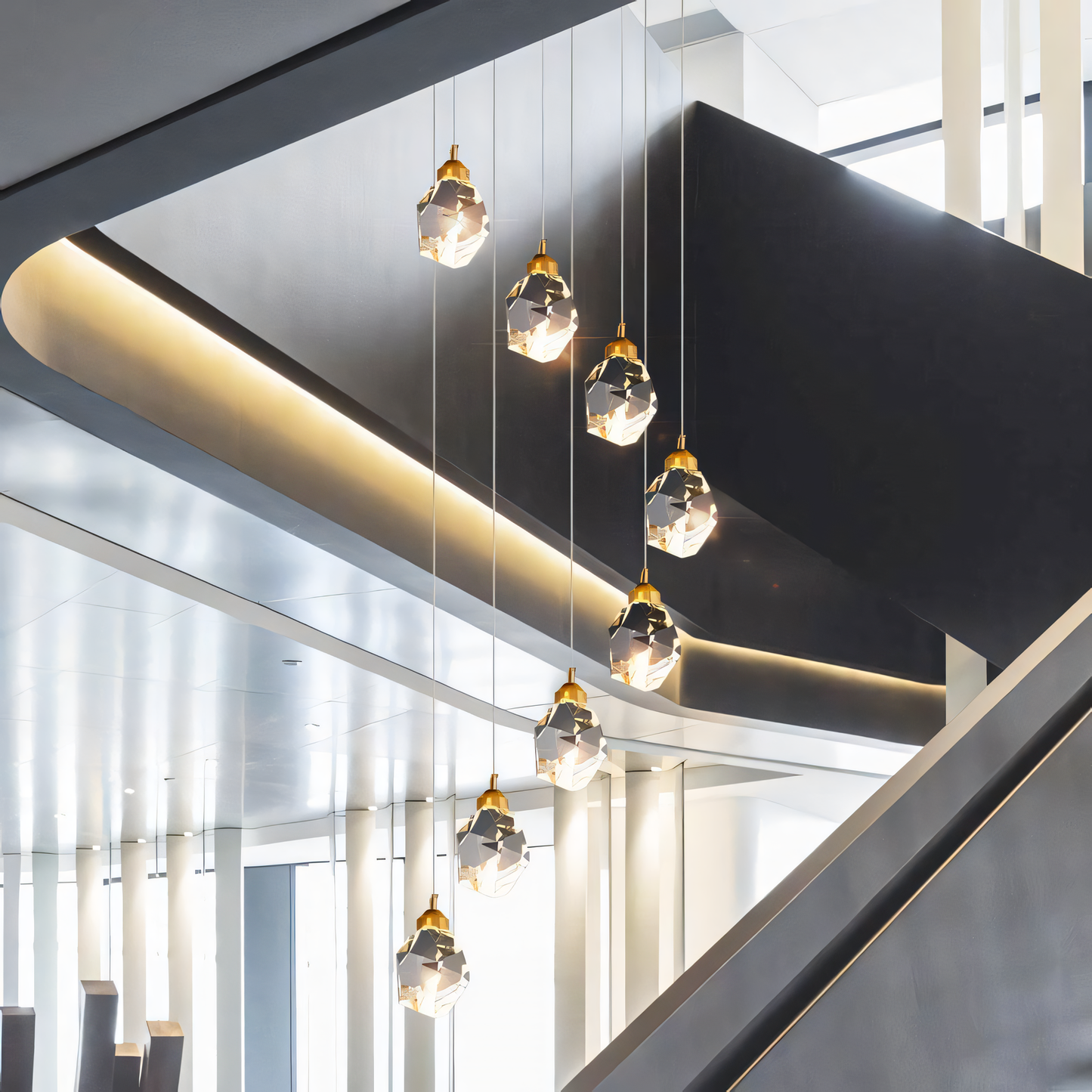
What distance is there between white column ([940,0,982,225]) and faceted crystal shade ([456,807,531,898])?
372 centimetres

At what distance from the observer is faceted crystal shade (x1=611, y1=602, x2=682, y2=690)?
2910mm

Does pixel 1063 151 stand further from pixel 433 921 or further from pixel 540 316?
pixel 433 921

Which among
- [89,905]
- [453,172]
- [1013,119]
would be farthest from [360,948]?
[453,172]

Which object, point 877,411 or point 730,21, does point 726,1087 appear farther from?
point 730,21

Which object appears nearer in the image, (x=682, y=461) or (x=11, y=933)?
(x=682, y=461)

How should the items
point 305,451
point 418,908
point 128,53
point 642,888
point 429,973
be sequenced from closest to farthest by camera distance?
point 128,53, point 429,973, point 305,451, point 642,888, point 418,908

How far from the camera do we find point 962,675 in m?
5.54

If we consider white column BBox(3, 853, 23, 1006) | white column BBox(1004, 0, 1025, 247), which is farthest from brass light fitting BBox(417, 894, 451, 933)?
white column BBox(3, 853, 23, 1006)

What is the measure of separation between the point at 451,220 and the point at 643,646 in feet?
3.60

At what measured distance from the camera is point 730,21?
7430 mm

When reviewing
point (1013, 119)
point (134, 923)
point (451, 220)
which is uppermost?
point (1013, 119)

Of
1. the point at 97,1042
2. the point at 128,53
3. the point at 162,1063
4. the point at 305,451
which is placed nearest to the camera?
the point at 128,53

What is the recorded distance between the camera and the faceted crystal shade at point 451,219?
88.6 inches

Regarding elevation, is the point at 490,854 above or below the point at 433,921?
above
